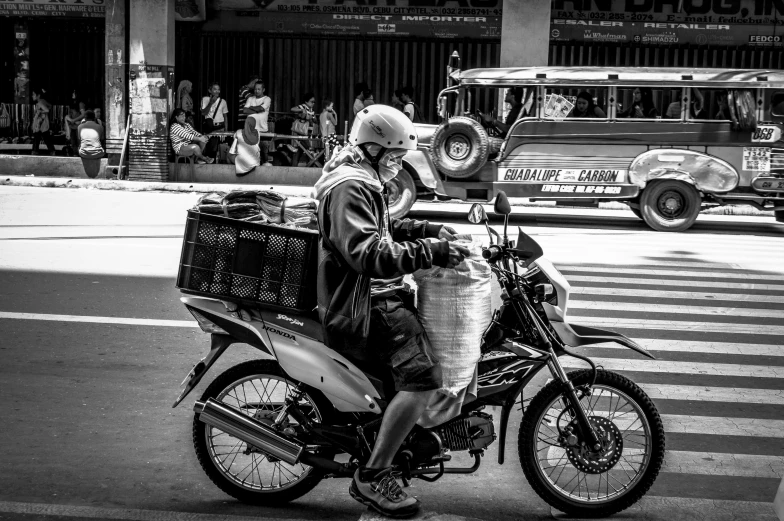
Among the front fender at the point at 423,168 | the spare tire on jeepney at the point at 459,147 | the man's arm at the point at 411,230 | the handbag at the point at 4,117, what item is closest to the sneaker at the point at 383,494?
the man's arm at the point at 411,230

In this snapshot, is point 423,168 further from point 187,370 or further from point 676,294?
point 187,370

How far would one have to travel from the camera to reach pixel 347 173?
155 inches

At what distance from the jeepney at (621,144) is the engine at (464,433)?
35.4 feet

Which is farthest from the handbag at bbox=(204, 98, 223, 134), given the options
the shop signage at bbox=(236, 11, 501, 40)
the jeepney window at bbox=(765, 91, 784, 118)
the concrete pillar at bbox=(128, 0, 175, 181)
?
the jeepney window at bbox=(765, 91, 784, 118)

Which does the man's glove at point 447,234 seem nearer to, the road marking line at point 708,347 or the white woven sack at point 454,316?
the white woven sack at point 454,316

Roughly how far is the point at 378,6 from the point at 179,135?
17.7ft

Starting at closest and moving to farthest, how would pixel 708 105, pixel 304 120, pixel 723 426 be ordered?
pixel 723 426 < pixel 708 105 < pixel 304 120

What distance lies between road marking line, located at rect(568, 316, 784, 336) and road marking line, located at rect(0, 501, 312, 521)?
4290 mm

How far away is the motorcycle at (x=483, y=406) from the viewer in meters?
4.10

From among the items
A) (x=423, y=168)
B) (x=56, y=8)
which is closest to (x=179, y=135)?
(x=56, y=8)

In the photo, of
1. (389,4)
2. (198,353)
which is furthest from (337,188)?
(389,4)

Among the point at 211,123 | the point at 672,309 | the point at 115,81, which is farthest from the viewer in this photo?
the point at 211,123

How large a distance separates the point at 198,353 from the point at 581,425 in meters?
3.42

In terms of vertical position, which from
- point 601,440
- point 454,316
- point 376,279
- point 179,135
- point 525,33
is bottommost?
point 601,440
